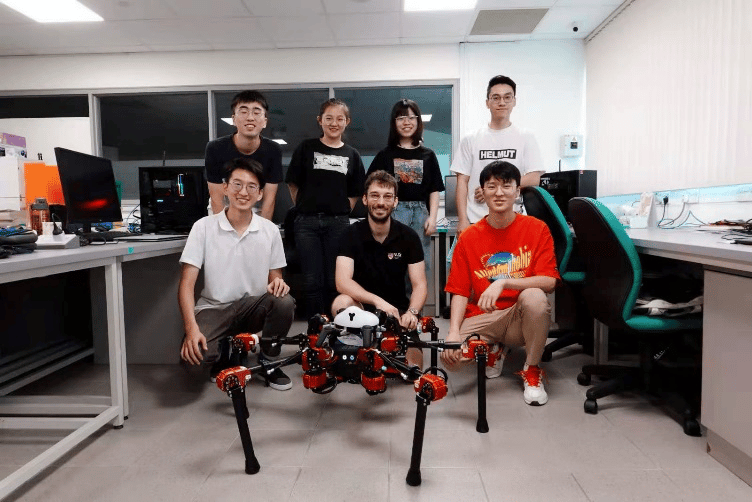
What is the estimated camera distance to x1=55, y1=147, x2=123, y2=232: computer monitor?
2.06 m

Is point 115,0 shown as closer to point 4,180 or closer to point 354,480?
point 4,180

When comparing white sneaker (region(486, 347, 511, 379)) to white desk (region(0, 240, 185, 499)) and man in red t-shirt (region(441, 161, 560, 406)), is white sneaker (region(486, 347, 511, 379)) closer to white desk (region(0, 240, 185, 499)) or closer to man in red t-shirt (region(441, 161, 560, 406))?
man in red t-shirt (region(441, 161, 560, 406))

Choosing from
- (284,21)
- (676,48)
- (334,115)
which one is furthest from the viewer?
(284,21)

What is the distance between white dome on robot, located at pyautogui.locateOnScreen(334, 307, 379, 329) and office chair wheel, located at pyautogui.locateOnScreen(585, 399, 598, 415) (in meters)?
0.94

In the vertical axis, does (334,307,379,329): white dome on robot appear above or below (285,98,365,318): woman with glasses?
below

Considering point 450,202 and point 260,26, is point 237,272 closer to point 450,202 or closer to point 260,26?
point 450,202

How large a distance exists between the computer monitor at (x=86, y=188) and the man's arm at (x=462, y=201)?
6.06 ft

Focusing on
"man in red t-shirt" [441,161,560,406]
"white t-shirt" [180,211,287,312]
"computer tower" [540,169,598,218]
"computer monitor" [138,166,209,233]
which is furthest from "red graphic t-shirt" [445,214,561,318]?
"computer monitor" [138,166,209,233]

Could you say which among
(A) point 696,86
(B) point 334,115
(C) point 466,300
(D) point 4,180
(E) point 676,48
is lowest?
(C) point 466,300

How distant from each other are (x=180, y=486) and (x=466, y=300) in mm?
1303

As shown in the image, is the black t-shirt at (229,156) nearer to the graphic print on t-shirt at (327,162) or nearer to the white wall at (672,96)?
the graphic print on t-shirt at (327,162)

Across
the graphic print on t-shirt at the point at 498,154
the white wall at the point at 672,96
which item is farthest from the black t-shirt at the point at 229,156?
the white wall at the point at 672,96

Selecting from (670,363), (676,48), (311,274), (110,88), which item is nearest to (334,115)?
(311,274)

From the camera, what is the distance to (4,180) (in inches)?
90.7
